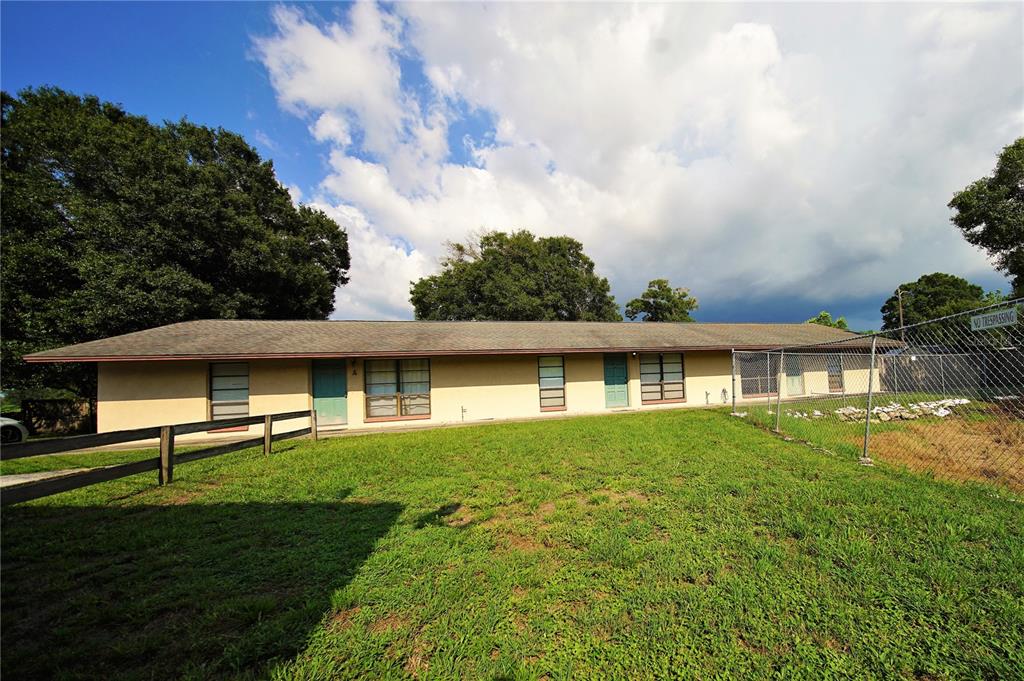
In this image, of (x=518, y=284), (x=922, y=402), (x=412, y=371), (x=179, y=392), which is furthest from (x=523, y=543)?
(x=518, y=284)

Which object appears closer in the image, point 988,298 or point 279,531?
point 279,531

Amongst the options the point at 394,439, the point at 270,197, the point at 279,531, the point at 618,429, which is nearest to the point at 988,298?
the point at 618,429

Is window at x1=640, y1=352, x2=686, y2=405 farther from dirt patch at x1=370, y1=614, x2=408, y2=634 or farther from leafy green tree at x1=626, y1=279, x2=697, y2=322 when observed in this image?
leafy green tree at x1=626, y1=279, x2=697, y2=322

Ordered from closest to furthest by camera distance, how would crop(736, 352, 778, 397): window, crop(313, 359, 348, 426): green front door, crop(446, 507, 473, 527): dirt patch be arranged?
crop(446, 507, 473, 527): dirt patch → crop(313, 359, 348, 426): green front door → crop(736, 352, 778, 397): window

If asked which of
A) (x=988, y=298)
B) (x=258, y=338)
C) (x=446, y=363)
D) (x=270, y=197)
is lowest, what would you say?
(x=446, y=363)

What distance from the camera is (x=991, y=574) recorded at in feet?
9.19

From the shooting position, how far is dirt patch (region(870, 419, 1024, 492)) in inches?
211

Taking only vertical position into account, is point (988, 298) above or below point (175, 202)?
below

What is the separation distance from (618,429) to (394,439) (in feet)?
18.7

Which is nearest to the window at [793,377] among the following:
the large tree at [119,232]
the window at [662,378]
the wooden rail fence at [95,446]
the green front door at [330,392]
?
the window at [662,378]

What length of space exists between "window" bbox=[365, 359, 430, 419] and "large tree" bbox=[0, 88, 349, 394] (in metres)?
10.5

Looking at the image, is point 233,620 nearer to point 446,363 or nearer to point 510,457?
point 510,457

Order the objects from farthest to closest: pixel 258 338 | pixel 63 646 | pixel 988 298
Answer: pixel 988 298
pixel 258 338
pixel 63 646

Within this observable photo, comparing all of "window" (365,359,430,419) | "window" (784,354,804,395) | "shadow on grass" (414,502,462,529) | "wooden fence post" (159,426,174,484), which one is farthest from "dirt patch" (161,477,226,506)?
"window" (784,354,804,395)
